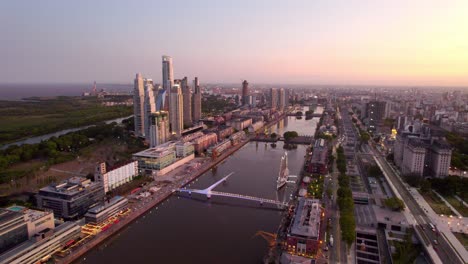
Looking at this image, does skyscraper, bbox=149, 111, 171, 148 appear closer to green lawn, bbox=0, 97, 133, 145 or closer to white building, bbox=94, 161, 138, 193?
white building, bbox=94, 161, 138, 193

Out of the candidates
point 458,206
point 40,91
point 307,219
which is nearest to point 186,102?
point 307,219

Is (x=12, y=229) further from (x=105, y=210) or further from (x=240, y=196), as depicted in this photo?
(x=240, y=196)

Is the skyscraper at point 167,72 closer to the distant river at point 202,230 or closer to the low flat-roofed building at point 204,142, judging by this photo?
the low flat-roofed building at point 204,142

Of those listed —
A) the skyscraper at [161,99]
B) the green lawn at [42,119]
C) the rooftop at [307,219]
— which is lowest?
the rooftop at [307,219]

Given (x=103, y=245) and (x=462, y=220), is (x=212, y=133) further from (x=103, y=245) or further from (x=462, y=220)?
(x=462, y=220)

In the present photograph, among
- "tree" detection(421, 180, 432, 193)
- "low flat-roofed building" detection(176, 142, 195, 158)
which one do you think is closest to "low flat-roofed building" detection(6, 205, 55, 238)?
"low flat-roofed building" detection(176, 142, 195, 158)

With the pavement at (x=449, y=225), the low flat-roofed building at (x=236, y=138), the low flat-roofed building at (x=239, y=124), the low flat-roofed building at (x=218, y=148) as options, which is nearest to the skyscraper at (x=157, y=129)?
the low flat-roofed building at (x=218, y=148)
